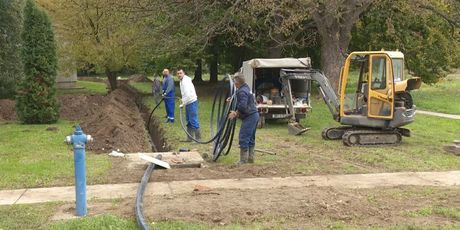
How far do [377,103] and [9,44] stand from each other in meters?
18.1

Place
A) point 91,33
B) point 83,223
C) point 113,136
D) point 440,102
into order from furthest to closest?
point 91,33 → point 440,102 → point 113,136 → point 83,223

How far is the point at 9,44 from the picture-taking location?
26297mm

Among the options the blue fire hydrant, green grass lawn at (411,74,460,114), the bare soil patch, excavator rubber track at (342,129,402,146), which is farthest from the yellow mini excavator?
green grass lawn at (411,74,460,114)

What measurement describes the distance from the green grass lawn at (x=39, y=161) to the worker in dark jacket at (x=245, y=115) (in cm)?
267

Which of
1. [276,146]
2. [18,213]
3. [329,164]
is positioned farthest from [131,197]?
[276,146]

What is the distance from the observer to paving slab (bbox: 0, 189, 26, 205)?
8.44 meters

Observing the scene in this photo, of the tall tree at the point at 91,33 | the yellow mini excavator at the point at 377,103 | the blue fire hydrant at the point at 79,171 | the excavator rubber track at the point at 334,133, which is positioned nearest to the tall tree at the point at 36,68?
the tall tree at the point at 91,33

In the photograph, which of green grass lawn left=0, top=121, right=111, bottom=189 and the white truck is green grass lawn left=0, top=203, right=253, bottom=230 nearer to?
green grass lawn left=0, top=121, right=111, bottom=189

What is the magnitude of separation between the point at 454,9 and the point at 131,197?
25186mm

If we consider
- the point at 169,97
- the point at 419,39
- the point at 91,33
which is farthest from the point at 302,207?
the point at 91,33

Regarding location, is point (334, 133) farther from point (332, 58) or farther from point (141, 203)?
point (332, 58)

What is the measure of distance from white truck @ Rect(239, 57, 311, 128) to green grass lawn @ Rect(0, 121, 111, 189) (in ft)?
21.2

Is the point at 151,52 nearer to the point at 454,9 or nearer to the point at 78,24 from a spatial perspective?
the point at 78,24

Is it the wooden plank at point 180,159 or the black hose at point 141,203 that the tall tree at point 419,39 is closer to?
the wooden plank at point 180,159
